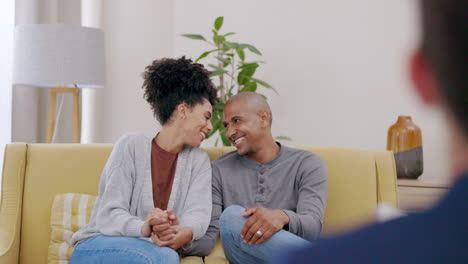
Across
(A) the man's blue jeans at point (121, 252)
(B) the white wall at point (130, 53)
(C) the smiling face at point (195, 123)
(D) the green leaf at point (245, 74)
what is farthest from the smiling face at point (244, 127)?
(B) the white wall at point (130, 53)

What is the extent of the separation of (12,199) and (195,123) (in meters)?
0.72

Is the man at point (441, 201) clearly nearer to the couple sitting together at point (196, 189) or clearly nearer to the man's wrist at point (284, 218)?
the couple sitting together at point (196, 189)

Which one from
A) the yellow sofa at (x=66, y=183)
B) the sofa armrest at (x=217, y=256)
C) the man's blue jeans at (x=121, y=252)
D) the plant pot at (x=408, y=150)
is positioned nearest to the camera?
the man's blue jeans at (x=121, y=252)

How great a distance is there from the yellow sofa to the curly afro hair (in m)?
0.29

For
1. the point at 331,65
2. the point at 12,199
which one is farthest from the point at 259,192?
the point at 331,65

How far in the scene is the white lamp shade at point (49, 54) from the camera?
277cm

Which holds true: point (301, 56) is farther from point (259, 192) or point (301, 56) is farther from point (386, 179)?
point (259, 192)

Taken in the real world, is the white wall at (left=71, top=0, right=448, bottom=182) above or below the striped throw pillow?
above

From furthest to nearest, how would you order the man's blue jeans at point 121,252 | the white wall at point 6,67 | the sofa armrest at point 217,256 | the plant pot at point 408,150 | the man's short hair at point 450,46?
the white wall at point 6,67 < the plant pot at point 408,150 < the sofa armrest at point 217,256 < the man's blue jeans at point 121,252 < the man's short hair at point 450,46

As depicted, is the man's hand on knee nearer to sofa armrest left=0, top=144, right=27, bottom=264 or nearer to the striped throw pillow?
the striped throw pillow

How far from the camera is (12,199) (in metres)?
2.04

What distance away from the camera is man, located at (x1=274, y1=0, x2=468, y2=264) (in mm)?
259

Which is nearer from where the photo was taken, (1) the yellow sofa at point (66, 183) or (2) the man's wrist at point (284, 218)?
(2) the man's wrist at point (284, 218)

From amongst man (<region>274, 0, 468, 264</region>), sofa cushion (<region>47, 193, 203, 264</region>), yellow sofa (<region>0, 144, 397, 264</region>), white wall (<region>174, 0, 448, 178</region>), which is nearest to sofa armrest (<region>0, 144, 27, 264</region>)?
yellow sofa (<region>0, 144, 397, 264</region>)
